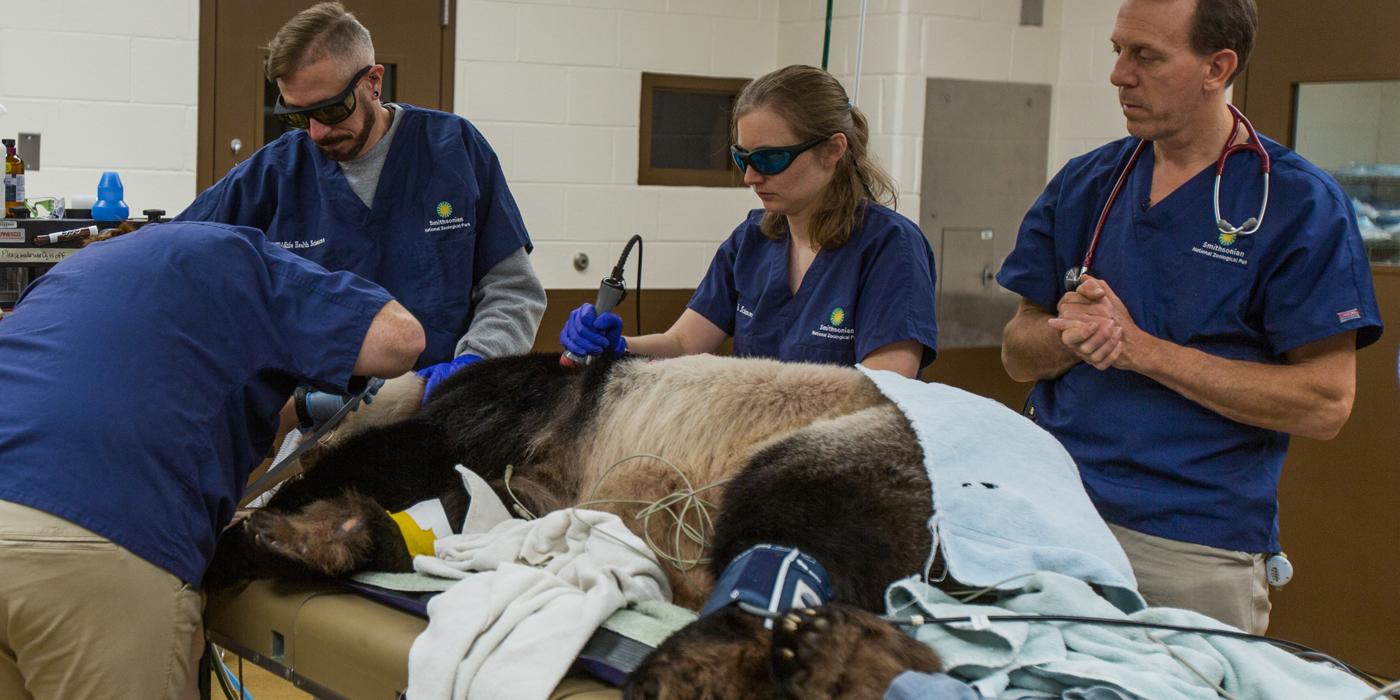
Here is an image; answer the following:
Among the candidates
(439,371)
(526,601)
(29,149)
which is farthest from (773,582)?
(29,149)

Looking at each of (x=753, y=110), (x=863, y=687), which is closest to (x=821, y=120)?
(x=753, y=110)

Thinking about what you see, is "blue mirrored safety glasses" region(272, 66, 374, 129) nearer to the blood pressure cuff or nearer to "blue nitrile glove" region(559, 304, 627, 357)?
"blue nitrile glove" region(559, 304, 627, 357)

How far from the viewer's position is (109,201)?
3625 mm

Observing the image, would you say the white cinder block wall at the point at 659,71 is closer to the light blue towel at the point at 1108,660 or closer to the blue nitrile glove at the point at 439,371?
the blue nitrile glove at the point at 439,371

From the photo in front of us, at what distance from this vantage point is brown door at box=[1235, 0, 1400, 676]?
3.82m

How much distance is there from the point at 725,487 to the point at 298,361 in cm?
71

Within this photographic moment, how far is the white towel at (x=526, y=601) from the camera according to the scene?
5.34 ft

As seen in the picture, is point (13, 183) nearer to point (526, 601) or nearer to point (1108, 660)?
point (526, 601)

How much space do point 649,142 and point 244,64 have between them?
1.40m

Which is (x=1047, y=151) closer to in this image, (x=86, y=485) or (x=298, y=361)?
(x=298, y=361)

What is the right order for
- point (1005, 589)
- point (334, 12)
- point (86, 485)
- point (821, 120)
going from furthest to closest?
point (334, 12), point (821, 120), point (86, 485), point (1005, 589)

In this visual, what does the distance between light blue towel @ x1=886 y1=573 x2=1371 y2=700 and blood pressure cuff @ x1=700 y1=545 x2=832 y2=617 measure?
11cm

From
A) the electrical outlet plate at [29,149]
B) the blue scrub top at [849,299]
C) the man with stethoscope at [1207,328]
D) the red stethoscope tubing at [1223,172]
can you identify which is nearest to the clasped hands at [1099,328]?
the man with stethoscope at [1207,328]

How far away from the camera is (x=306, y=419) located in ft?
7.73
